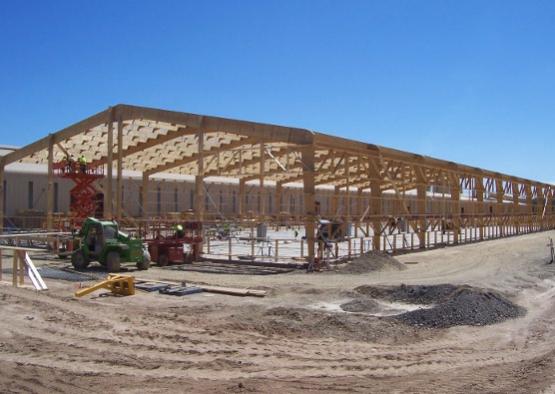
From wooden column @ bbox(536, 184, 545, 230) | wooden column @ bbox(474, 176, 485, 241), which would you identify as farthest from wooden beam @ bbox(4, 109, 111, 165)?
wooden column @ bbox(536, 184, 545, 230)

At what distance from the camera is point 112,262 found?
1822 cm

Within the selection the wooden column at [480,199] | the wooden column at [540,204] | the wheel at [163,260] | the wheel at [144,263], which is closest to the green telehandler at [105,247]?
the wheel at [144,263]

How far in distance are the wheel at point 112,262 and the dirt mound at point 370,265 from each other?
7135mm

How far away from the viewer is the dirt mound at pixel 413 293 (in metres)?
12.7

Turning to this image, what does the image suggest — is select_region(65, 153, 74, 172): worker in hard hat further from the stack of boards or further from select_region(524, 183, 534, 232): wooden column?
select_region(524, 183, 534, 232): wooden column

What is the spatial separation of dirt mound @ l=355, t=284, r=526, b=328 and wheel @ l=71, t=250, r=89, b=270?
9615mm

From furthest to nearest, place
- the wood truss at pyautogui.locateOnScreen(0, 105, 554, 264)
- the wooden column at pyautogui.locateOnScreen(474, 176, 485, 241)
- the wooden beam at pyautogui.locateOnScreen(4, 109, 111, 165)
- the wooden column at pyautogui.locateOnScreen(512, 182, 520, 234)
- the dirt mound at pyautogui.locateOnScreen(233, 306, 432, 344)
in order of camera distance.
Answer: the wooden column at pyautogui.locateOnScreen(512, 182, 520, 234)
the wooden column at pyautogui.locateOnScreen(474, 176, 485, 241)
the wooden beam at pyautogui.locateOnScreen(4, 109, 111, 165)
the wood truss at pyautogui.locateOnScreen(0, 105, 554, 264)
the dirt mound at pyautogui.locateOnScreen(233, 306, 432, 344)

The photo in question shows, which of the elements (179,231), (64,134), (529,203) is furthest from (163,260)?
(529,203)

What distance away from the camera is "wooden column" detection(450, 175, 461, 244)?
3309 cm

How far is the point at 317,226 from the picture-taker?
1980 cm

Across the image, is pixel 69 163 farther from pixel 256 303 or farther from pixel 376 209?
pixel 256 303

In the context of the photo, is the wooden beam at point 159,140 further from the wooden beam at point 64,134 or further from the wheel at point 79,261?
the wheel at point 79,261

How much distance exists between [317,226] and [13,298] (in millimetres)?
10436

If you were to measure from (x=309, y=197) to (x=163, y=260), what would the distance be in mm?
5965
